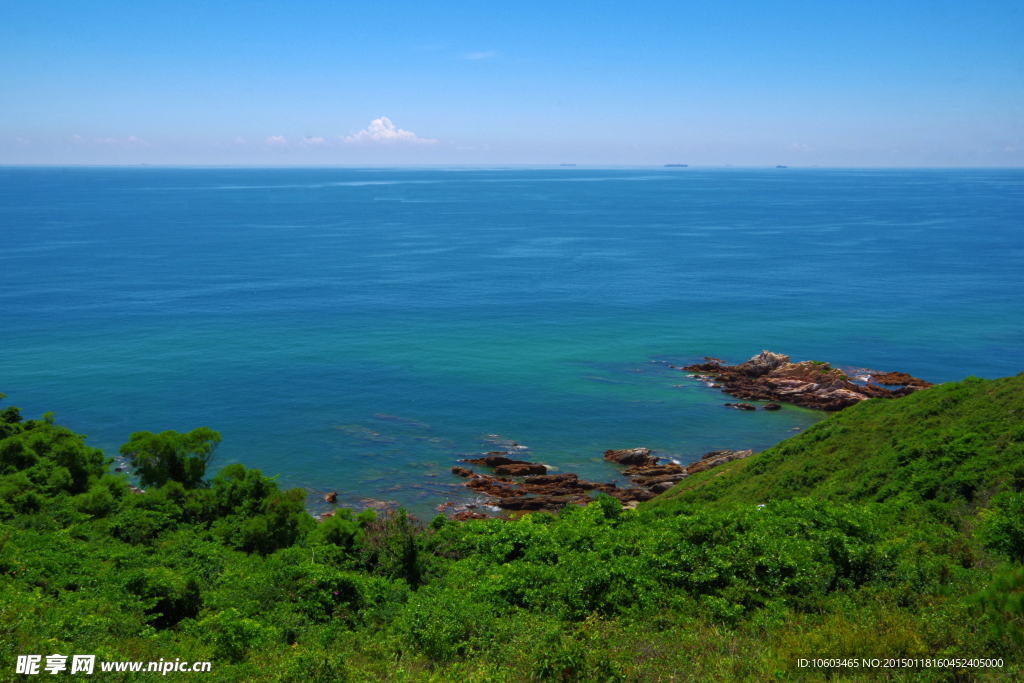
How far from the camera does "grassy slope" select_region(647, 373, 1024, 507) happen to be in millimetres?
30578

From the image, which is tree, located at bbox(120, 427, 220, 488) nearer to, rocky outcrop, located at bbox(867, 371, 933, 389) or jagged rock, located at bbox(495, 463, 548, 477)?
jagged rock, located at bbox(495, 463, 548, 477)

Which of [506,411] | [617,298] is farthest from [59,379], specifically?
[617,298]

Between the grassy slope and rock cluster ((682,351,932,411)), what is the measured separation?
50.6ft

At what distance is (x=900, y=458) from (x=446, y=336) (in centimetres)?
5645

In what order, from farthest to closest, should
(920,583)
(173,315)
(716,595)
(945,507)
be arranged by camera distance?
1. (173,315)
2. (945,507)
3. (716,595)
4. (920,583)

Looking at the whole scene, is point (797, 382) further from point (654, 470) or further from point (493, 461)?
point (493, 461)

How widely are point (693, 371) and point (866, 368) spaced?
18139mm

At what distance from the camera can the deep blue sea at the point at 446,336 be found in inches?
2235

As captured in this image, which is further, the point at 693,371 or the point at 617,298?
the point at 617,298

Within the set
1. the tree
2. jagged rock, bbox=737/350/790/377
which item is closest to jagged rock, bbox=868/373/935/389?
jagged rock, bbox=737/350/790/377

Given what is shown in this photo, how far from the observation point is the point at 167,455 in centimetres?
3725

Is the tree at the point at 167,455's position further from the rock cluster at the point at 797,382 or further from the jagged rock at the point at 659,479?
the rock cluster at the point at 797,382

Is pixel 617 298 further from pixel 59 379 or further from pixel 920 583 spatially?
pixel 920 583

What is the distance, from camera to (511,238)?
532 feet
